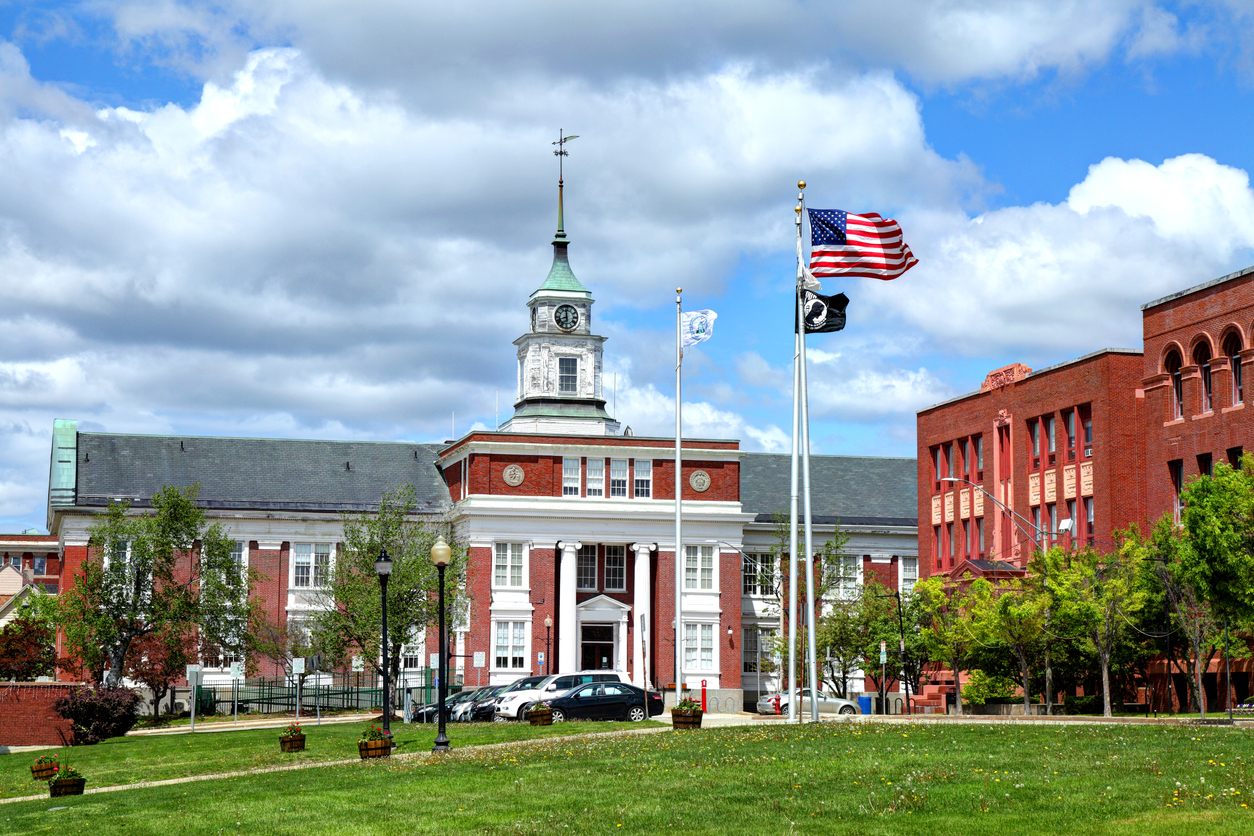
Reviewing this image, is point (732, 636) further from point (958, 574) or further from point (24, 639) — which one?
point (24, 639)

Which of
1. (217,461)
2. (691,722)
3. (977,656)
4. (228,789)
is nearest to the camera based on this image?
(228,789)

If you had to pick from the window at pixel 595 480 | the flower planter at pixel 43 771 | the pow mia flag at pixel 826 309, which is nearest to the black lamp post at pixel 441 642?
the flower planter at pixel 43 771

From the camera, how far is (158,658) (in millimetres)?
63781

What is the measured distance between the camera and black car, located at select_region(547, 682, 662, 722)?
44344 millimetres

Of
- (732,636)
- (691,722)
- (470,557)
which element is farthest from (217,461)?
(691,722)

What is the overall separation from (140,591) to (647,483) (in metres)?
29.8

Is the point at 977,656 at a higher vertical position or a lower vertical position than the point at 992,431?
lower

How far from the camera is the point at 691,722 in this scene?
1508 inches

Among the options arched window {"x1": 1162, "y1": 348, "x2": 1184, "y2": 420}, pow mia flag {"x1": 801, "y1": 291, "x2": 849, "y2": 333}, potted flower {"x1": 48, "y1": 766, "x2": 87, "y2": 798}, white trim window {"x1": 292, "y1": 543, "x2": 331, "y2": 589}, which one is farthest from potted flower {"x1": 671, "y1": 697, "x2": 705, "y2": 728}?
white trim window {"x1": 292, "y1": 543, "x2": 331, "y2": 589}

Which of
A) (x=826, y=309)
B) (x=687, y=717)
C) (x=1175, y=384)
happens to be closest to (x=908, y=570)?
(x=1175, y=384)

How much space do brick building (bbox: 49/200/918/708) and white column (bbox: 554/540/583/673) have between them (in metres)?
0.11

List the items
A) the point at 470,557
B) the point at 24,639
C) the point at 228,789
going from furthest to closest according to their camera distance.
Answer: the point at 470,557
the point at 24,639
the point at 228,789

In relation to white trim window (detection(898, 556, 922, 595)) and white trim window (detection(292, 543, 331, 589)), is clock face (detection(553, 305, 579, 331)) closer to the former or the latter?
white trim window (detection(292, 543, 331, 589))

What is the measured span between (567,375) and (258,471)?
19768 mm
